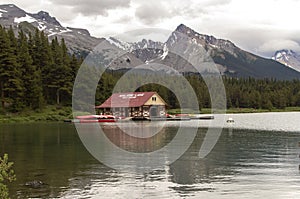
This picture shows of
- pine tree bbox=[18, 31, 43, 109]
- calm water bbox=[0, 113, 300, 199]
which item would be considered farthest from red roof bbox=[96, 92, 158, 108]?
calm water bbox=[0, 113, 300, 199]

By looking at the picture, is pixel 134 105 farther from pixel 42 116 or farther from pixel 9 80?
pixel 9 80

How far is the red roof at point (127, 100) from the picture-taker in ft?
418

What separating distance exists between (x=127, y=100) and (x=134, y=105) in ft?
16.9

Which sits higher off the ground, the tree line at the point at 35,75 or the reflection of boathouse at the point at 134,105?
the tree line at the point at 35,75

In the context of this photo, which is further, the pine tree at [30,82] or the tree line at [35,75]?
the pine tree at [30,82]

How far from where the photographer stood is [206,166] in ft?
113

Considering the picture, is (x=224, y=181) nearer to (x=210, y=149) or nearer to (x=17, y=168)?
(x=17, y=168)

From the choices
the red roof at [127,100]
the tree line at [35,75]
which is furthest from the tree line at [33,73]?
the red roof at [127,100]

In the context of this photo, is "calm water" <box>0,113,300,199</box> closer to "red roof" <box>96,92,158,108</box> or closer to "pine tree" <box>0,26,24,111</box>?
"pine tree" <box>0,26,24,111</box>

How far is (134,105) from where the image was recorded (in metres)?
127

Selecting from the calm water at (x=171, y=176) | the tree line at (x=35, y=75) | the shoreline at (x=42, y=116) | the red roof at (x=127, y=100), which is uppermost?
the tree line at (x=35, y=75)

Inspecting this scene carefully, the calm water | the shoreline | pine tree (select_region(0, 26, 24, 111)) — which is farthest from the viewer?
pine tree (select_region(0, 26, 24, 111))

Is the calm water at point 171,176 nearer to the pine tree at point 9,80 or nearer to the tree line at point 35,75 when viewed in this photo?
the pine tree at point 9,80

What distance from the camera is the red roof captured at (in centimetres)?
12731
